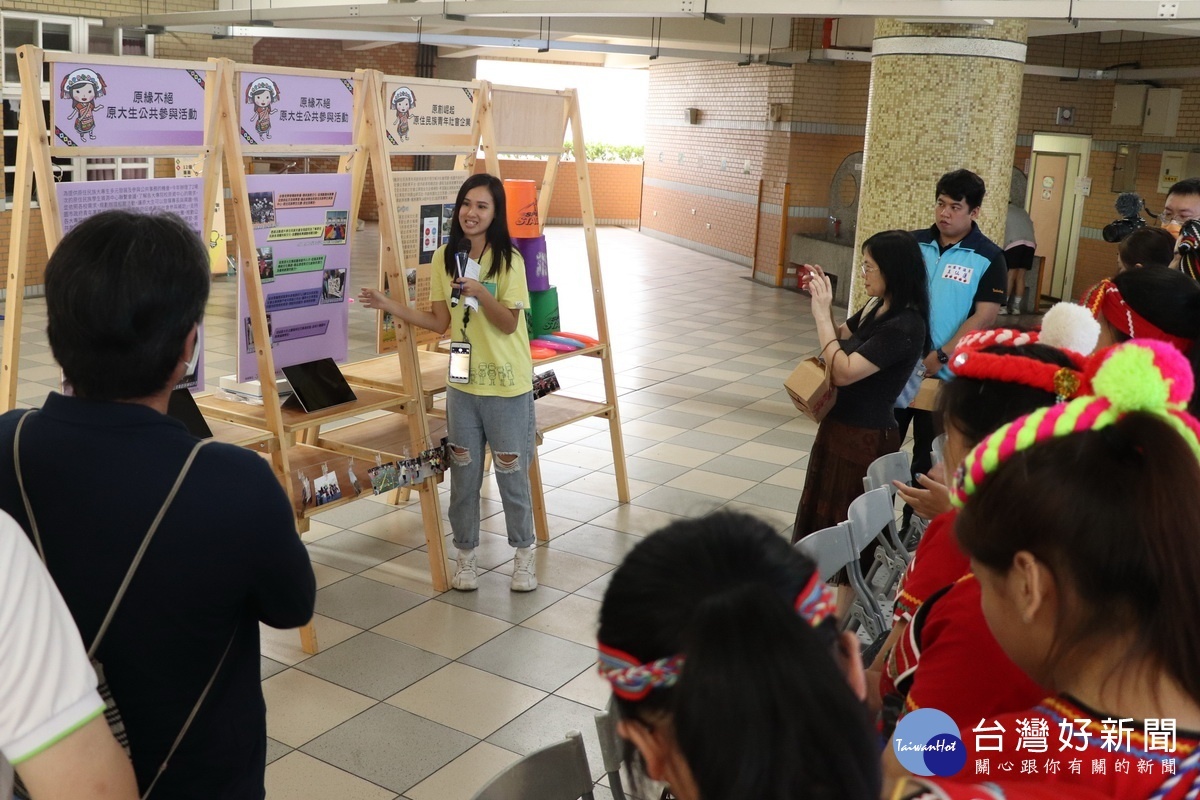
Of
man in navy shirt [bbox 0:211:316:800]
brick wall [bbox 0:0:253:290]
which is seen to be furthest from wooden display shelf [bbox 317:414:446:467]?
brick wall [bbox 0:0:253:290]

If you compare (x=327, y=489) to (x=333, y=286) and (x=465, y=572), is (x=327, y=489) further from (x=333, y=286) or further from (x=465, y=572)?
(x=333, y=286)

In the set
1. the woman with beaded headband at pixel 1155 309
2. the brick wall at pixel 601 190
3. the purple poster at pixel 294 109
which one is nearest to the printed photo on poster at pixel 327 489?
the purple poster at pixel 294 109

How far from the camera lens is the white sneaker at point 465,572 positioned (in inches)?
175

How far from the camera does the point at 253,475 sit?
4.95 ft

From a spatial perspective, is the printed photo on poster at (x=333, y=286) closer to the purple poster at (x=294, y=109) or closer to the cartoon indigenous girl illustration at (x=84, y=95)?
the purple poster at (x=294, y=109)

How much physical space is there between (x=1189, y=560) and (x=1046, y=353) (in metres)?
0.96

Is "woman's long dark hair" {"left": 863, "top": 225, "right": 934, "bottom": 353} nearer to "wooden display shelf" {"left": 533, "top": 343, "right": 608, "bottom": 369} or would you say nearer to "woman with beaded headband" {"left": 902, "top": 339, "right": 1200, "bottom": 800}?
"wooden display shelf" {"left": 533, "top": 343, "right": 608, "bottom": 369}

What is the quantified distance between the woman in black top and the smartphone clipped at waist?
4.43 feet

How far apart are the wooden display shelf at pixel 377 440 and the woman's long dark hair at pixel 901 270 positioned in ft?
6.67

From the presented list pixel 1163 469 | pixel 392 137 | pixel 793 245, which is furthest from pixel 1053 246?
pixel 1163 469

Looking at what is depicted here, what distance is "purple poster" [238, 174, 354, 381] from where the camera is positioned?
3.90 m

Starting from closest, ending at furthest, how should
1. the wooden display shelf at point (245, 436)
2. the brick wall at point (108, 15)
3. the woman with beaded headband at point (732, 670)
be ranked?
1. the woman with beaded headband at point (732, 670)
2. the wooden display shelf at point (245, 436)
3. the brick wall at point (108, 15)

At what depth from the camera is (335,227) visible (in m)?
4.15

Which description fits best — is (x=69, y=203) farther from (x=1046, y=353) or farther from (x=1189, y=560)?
(x=1189, y=560)
